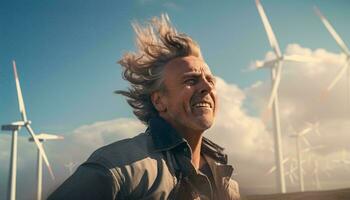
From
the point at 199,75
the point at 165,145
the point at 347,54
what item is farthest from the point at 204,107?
the point at 347,54

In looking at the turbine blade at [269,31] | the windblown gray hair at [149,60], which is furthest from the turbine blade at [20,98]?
the windblown gray hair at [149,60]

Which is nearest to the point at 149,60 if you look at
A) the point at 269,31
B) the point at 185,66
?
the point at 185,66

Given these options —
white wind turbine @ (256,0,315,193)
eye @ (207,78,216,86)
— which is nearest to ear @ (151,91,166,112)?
eye @ (207,78,216,86)

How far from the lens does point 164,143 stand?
4.30m

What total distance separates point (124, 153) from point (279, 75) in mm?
55502

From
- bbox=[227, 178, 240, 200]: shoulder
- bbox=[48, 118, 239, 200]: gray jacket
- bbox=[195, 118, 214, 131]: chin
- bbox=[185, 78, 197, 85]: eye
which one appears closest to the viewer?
bbox=[48, 118, 239, 200]: gray jacket

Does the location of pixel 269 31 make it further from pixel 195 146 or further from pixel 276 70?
pixel 195 146

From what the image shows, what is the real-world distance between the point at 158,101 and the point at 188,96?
0.46m

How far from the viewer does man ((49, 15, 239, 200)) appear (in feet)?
11.6

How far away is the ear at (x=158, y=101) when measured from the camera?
16.0 feet

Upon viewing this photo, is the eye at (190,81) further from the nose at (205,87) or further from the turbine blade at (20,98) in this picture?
the turbine blade at (20,98)

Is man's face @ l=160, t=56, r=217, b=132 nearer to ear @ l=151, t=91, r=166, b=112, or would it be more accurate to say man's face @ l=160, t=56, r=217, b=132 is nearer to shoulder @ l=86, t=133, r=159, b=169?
ear @ l=151, t=91, r=166, b=112

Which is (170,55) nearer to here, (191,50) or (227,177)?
(191,50)

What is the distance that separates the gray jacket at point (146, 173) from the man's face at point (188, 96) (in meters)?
0.21
